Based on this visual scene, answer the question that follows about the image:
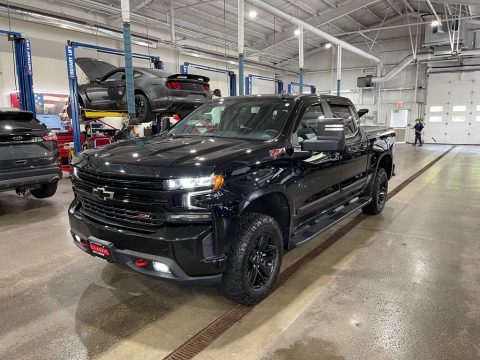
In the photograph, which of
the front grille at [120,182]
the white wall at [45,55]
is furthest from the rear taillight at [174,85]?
the white wall at [45,55]

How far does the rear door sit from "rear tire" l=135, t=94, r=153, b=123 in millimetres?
3966

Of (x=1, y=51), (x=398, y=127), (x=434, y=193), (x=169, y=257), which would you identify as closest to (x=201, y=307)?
(x=169, y=257)

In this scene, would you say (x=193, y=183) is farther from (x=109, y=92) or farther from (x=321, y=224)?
(x=109, y=92)

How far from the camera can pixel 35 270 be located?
3.36 metres

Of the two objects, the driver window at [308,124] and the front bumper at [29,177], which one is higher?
the driver window at [308,124]

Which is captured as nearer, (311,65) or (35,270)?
(35,270)

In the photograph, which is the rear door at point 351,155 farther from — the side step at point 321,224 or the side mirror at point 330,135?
the side mirror at point 330,135

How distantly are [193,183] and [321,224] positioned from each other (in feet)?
5.63

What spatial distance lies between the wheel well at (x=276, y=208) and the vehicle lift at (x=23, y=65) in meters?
6.40

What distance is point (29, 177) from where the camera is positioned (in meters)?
5.05

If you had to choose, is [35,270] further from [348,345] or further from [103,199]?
[348,345]

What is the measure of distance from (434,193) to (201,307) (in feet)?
19.2

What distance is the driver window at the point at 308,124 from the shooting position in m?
3.07

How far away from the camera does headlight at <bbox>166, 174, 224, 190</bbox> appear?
2.20 meters
